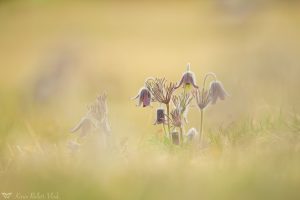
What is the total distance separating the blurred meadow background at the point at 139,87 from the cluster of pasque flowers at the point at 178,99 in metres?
0.02

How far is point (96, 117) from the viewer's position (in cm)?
94

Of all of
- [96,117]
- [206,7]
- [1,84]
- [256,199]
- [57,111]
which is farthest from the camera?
[206,7]

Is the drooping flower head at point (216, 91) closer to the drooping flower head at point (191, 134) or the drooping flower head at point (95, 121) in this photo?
the drooping flower head at point (191, 134)

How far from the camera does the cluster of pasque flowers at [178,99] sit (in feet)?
3.02

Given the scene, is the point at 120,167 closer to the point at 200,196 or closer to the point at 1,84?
the point at 200,196

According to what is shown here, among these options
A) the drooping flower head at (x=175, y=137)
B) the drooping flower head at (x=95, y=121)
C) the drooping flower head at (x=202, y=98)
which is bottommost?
the drooping flower head at (x=175, y=137)

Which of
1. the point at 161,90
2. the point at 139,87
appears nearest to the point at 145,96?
the point at 161,90

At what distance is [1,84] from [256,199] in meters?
0.58

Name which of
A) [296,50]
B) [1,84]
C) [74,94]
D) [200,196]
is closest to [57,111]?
[74,94]

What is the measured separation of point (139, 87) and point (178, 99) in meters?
0.18

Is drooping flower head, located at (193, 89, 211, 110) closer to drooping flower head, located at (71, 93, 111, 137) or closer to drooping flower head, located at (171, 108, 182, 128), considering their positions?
drooping flower head, located at (171, 108, 182, 128)

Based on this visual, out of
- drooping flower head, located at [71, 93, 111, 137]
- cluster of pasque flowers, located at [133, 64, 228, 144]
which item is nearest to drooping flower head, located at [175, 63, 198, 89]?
cluster of pasque flowers, located at [133, 64, 228, 144]

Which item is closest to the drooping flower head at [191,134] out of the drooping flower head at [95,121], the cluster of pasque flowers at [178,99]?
the cluster of pasque flowers at [178,99]

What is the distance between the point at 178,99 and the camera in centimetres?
92
